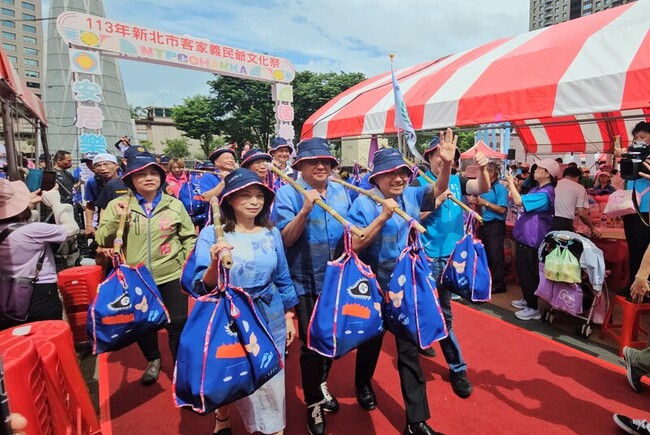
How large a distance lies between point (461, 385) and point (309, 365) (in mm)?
1276

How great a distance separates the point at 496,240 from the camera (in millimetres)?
5426

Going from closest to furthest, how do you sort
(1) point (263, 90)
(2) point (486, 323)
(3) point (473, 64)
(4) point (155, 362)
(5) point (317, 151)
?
(5) point (317, 151), (4) point (155, 362), (2) point (486, 323), (3) point (473, 64), (1) point (263, 90)

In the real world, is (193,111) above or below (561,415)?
above

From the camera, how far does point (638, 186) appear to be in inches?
136

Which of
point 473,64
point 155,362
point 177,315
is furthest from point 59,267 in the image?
point 473,64

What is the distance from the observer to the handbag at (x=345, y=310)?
1.93 m

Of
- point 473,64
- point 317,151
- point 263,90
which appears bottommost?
point 317,151

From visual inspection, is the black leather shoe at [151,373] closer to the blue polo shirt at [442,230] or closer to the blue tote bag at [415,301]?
the blue tote bag at [415,301]

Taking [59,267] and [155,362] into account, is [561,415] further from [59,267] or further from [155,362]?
[59,267]

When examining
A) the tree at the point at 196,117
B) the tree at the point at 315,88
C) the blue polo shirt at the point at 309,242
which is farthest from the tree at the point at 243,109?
the blue polo shirt at the point at 309,242

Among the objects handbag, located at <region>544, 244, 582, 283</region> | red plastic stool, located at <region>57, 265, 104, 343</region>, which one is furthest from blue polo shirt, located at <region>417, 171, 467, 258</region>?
red plastic stool, located at <region>57, 265, 104, 343</region>

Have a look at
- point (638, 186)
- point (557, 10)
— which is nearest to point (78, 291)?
point (638, 186)

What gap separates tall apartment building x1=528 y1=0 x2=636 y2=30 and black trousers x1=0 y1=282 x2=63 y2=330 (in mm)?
105126

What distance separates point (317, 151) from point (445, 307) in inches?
62.2
